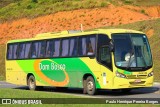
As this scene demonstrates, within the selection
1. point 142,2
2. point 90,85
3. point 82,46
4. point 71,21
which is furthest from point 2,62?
point 90,85

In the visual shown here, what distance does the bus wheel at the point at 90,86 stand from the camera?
21.5m

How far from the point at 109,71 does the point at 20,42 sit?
8816 millimetres

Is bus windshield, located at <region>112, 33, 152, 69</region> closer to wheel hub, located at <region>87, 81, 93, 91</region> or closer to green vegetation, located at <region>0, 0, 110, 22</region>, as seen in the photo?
wheel hub, located at <region>87, 81, 93, 91</region>

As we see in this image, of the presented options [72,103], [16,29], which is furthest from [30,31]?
[72,103]

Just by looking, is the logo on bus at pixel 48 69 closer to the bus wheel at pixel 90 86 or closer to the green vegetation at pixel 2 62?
the bus wheel at pixel 90 86

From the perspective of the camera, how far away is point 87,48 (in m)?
21.9

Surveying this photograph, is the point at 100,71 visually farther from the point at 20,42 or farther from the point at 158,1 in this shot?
the point at 158,1

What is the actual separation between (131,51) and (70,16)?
134 feet

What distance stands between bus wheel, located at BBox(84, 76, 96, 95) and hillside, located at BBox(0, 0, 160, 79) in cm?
2895

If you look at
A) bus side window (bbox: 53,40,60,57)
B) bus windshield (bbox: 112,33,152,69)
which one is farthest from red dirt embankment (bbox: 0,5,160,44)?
bus windshield (bbox: 112,33,152,69)

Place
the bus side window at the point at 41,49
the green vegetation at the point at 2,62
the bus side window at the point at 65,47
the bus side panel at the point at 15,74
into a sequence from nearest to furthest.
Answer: the bus side window at the point at 65,47 → the bus side window at the point at 41,49 → the bus side panel at the point at 15,74 → the green vegetation at the point at 2,62

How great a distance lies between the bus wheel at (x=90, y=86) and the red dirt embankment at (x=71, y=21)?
109ft

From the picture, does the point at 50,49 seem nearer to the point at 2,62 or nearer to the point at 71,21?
the point at 2,62

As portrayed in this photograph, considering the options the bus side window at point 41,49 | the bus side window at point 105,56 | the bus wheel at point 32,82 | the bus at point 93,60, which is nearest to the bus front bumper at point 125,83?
the bus at point 93,60
